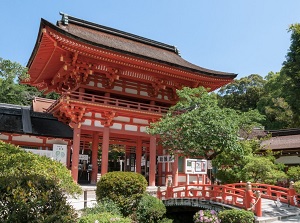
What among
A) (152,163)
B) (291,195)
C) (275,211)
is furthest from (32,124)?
(291,195)

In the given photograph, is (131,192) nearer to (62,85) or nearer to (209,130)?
(209,130)

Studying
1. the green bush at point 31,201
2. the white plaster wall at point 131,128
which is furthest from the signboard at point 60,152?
the green bush at point 31,201

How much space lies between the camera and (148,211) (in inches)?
492

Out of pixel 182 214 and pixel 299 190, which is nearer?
pixel 299 190

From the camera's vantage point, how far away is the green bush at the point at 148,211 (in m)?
12.4

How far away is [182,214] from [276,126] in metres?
29.8

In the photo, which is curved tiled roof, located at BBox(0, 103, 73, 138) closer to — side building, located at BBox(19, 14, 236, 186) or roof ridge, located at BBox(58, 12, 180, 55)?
side building, located at BBox(19, 14, 236, 186)

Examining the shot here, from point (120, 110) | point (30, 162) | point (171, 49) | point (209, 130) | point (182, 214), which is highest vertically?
point (171, 49)

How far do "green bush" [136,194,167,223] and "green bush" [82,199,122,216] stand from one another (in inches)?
48.0

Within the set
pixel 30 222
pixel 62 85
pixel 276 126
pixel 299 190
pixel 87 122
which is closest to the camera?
pixel 30 222

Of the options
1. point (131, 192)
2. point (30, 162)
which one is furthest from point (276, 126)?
point (30, 162)

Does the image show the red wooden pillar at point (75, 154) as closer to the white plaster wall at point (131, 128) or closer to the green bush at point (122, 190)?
the white plaster wall at point (131, 128)

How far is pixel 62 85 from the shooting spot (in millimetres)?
21062

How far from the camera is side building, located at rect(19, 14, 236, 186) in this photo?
55.4 feet
